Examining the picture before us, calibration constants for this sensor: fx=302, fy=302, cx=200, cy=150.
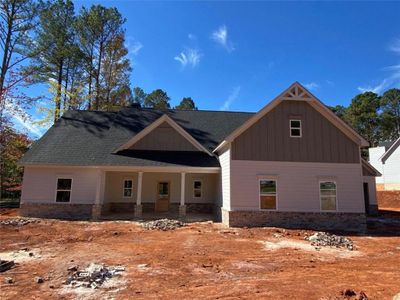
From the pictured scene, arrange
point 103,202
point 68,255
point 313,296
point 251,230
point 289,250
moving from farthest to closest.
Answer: point 103,202
point 251,230
point 289,250
point 68,255
point 313,296

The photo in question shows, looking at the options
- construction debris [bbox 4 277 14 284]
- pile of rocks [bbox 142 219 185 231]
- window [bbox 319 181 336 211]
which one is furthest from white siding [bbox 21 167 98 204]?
window [bbox 319 181 336 211]

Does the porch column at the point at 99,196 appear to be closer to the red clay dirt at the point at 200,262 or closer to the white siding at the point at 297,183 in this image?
the red clay dirt at the point at 200,262

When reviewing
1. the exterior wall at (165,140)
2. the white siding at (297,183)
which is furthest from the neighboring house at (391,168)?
the exterior wall at (165,140)

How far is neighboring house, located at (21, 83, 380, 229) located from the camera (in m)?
15.4

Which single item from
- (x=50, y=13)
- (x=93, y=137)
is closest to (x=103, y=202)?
(x=93, y=137)

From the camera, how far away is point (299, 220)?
15.3 meters

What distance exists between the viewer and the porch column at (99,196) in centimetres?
1686

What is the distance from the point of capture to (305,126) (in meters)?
16.0

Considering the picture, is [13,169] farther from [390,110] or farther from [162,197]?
[390,110]

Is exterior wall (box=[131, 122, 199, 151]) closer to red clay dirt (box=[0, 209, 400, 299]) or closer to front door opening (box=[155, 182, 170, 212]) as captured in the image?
front door opening (box=[155, 182, 170, 212])

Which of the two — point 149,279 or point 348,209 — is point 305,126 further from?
point 149,279

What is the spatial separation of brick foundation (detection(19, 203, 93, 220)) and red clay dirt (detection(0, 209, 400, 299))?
2.46 m

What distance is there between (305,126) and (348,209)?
4.77m

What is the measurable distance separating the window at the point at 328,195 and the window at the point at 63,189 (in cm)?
1401
